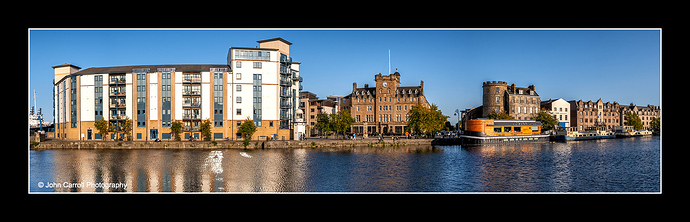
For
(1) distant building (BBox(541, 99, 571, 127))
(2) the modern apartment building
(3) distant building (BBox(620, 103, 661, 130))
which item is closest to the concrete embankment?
(2) the modern apartment building

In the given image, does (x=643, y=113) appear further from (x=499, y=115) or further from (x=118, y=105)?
(x=118, y=105)

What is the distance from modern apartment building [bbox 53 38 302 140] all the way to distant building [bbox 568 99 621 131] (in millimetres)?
84711

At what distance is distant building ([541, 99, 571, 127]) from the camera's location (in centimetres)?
10194

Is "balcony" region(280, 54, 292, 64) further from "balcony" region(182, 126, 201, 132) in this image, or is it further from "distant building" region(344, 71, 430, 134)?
"distant building" region(344, 71, 430, 134)

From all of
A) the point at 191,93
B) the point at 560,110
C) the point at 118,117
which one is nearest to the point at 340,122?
the point at 191,93

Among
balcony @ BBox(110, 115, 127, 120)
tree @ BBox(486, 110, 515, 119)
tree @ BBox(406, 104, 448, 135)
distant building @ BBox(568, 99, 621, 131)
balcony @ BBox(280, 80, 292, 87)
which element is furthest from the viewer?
distant building @ BBox(568, 99, 621, 131)

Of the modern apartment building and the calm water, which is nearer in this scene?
the calm water

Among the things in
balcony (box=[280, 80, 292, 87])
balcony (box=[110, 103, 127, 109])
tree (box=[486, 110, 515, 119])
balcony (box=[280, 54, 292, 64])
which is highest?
balcony (box=[280, 54, 292, 64])

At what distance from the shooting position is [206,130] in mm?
61625

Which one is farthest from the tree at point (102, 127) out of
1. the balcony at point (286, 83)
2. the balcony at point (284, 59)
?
the balcony at point (284, 59)

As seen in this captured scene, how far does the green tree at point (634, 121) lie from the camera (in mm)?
101850

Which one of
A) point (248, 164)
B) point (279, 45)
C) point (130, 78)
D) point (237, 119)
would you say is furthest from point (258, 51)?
point (248, 164)

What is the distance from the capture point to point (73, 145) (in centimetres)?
5581

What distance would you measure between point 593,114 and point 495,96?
109ft
